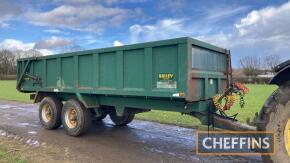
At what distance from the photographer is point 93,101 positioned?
7977 millimetres

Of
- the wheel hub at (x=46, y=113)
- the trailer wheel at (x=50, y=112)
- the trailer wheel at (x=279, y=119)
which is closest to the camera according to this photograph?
the trailer wheel at (x=279, y=119)

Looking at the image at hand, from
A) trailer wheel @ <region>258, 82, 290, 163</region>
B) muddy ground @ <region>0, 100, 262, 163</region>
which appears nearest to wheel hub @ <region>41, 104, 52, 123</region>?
muddy ground @ <region>0, 100, 262, 163</region>

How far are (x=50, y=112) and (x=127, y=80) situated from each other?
3717mm

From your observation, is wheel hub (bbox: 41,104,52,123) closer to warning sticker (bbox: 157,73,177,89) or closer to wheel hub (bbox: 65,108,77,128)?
wheel hub (bbox: 65,108,77,128)

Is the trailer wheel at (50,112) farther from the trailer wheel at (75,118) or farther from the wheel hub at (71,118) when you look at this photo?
the wheel hub at (71,118)

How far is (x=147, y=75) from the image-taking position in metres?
6.12

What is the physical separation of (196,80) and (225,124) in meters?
1.09

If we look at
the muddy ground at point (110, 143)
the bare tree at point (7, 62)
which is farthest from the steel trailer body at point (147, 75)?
the bare tree at point (7, 62)

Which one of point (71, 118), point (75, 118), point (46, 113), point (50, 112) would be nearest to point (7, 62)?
point (46, 113)

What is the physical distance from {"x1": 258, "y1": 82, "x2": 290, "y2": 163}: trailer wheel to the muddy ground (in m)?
1.62

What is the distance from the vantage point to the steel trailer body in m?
5.61

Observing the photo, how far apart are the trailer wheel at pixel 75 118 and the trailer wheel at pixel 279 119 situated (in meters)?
4.84

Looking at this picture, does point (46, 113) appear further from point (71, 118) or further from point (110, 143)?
point (110, 143)

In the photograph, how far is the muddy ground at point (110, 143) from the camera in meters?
6.09
